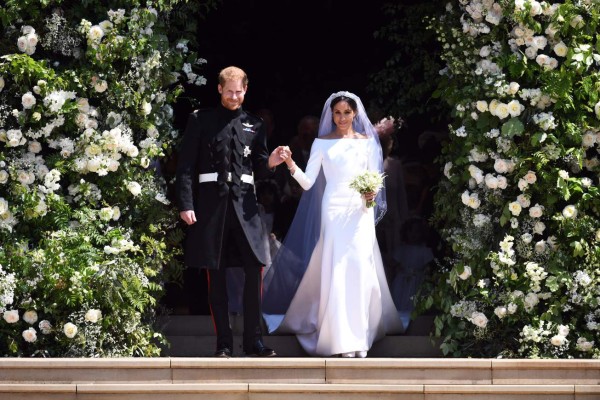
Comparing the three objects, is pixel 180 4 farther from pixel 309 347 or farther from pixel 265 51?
pixel 309 347

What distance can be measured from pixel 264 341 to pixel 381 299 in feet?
3.09

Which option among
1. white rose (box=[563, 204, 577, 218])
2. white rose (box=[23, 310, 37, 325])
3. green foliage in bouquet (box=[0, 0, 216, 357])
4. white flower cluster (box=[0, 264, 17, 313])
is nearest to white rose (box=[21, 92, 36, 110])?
green foliage in bouquet (box=[0, 0, 216, 357])

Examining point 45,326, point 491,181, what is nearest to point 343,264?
point 491,181

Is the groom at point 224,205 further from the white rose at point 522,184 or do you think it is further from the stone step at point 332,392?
the white rose at point 522,184

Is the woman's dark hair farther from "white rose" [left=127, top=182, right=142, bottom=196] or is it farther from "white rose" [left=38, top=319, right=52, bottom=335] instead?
"white rose" [left=38, top=319, right=52, bottom=335]

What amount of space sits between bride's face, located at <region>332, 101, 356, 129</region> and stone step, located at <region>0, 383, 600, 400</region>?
2.16 m

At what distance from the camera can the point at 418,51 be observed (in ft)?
35.2

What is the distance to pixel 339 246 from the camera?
30.3 feet

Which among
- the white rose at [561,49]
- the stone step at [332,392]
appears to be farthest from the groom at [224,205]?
the white rose at [561,49]

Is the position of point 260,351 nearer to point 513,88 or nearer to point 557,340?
point 557,340

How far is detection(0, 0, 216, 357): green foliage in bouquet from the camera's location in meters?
8.75

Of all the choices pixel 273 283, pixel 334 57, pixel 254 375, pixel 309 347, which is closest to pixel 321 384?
pixel 254 375

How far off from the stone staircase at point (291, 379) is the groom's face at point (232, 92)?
1.82m

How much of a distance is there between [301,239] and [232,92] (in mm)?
1554
